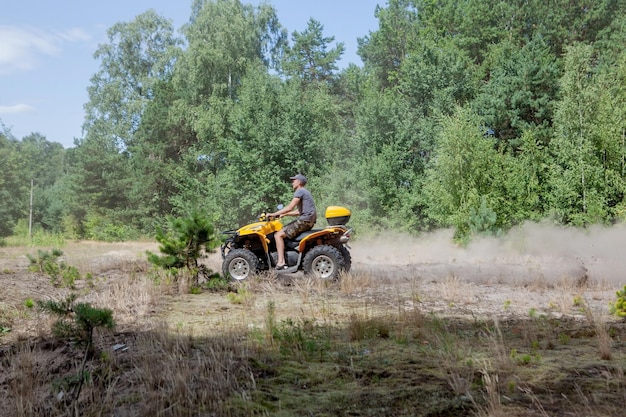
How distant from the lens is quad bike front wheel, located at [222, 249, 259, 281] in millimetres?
10945

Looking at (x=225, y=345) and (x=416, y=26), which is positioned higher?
(x=416, y=26)

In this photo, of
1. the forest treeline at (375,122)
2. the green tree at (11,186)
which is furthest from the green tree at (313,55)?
the green tree at (11,186)

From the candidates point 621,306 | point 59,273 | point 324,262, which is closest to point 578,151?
point 324,262

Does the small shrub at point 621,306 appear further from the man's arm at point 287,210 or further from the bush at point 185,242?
the bush at point 185,242

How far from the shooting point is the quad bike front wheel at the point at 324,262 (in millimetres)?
10609

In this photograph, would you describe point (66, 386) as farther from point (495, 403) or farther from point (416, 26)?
point (416, 26)

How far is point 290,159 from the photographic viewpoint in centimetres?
3316

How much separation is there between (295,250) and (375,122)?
21136 millimetres

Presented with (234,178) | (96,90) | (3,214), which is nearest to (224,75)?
(234,178)

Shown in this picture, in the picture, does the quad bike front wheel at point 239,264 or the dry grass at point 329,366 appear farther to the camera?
the quad bike front wheel at point 239,264

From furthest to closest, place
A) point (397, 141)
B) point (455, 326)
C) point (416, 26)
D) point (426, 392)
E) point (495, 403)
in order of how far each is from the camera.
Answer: point (416, 26), point (397, 141), point (455, 326), point (426, 392), point (495, 403)

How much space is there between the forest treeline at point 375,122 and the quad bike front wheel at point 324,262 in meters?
12.0

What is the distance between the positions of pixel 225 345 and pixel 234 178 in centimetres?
2986

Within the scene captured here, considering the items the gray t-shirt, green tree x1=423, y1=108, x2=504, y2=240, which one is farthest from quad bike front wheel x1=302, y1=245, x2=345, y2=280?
green tree x1=423, y1=108, x2=504, y2=240
